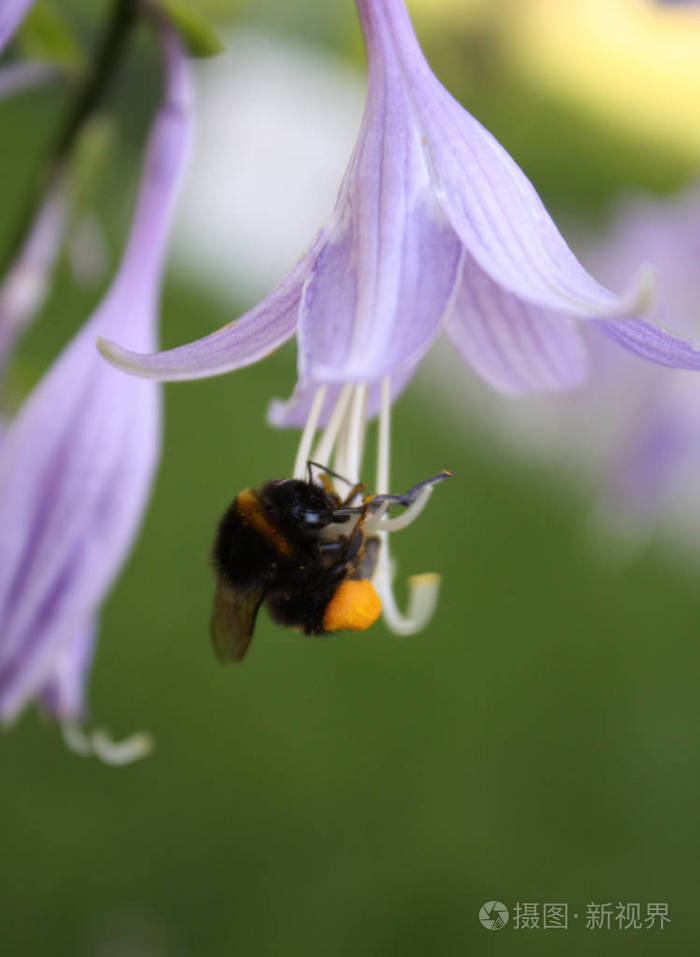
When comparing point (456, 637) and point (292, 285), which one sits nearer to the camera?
point (292, 285)

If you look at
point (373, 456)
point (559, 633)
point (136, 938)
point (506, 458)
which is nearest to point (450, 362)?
point (506, 458)

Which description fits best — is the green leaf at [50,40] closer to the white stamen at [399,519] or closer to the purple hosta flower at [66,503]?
the purple hosta flower at [66,503]

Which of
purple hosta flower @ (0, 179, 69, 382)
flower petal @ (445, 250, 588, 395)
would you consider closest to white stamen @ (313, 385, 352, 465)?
flower petal @ (445, 250, 588, 395)

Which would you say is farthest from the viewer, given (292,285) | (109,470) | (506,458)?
(506,458)

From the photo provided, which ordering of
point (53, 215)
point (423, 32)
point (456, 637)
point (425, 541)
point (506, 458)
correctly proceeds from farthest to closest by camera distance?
point (506, 458) → point (425, 541) → point (456, 637) → point (423, 32) → point (53, 215)

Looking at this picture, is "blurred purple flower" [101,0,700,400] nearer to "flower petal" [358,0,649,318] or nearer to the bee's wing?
"flower petal" [358,0,649,318]

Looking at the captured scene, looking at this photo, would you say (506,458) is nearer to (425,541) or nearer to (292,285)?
(425,541)

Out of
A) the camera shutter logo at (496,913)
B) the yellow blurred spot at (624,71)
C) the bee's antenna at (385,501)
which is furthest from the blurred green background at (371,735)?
the yellow blurred spot at (624,71)

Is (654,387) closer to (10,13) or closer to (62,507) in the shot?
(62,507)
